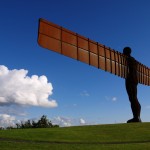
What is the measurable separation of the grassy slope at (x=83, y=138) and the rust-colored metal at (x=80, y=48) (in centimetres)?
441

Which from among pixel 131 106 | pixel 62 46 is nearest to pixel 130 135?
pixel 131 106

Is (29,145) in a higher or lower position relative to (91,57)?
lower

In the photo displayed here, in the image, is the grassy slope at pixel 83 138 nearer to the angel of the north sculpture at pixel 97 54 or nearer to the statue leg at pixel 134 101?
the statue leg at pixel 134 101

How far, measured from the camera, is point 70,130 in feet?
72.7

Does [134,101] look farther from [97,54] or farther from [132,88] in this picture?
[97,54]

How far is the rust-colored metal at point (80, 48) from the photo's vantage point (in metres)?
17.8

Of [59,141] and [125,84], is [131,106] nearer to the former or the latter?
[125,84]

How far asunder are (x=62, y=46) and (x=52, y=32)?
1.05 m

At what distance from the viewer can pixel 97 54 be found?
23.0 metres

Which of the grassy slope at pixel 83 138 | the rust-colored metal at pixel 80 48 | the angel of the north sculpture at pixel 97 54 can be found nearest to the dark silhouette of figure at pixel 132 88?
the angel of the north sculpture at pixel 97 54

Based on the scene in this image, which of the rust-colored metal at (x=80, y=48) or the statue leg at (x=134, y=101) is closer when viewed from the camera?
the rust-colored metal at (x=80, y=48)

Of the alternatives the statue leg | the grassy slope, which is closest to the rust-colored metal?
the statue leg

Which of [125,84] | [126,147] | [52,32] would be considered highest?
[52,32]

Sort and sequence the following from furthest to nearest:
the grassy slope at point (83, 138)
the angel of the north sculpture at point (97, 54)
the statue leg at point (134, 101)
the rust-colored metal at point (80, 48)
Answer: the statue leg at point (134, 101), the angel of the north sculpture at point (97, 54), the rust-colored metal at point (80, 48), the grassy slope at point (83, 138)
